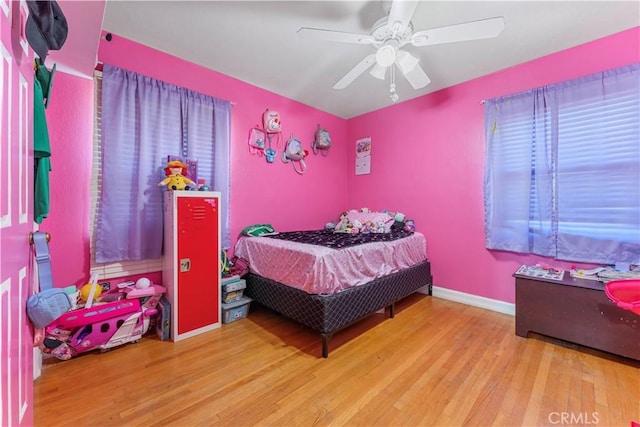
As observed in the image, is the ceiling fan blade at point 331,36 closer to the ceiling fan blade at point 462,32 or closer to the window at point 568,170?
the ceiling fan blade at point 462,32

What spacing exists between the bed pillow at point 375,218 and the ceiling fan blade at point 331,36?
1.92m

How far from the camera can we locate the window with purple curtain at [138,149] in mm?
2055

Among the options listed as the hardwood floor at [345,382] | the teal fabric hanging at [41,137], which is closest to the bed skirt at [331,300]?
the hardwood floor at [345,382]

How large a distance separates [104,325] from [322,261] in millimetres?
1629

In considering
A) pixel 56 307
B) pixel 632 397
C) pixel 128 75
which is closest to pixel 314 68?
pixel 128 75

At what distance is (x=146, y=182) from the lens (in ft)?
7.27

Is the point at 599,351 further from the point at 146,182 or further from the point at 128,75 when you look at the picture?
the point at 128,75

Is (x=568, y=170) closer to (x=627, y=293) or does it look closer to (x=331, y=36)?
A: (x=627, y=293)

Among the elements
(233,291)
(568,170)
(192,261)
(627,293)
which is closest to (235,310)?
(233,291)

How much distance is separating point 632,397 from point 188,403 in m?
2.50

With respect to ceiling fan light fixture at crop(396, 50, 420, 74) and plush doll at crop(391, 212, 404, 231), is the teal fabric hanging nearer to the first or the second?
ceiling fan light fixture at crop(396, 50, 420, 74)

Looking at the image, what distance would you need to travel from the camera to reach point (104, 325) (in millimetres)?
1837

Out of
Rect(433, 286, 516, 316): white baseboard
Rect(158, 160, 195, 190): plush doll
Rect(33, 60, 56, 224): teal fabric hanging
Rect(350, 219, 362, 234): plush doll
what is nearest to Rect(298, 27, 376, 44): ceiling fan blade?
Rect(33, 60, 56, 224): teal fabric hanging

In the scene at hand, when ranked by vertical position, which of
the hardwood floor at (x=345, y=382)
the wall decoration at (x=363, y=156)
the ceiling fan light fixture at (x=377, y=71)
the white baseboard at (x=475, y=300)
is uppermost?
the ceiling fan light fixture at (x=377, y=71)
